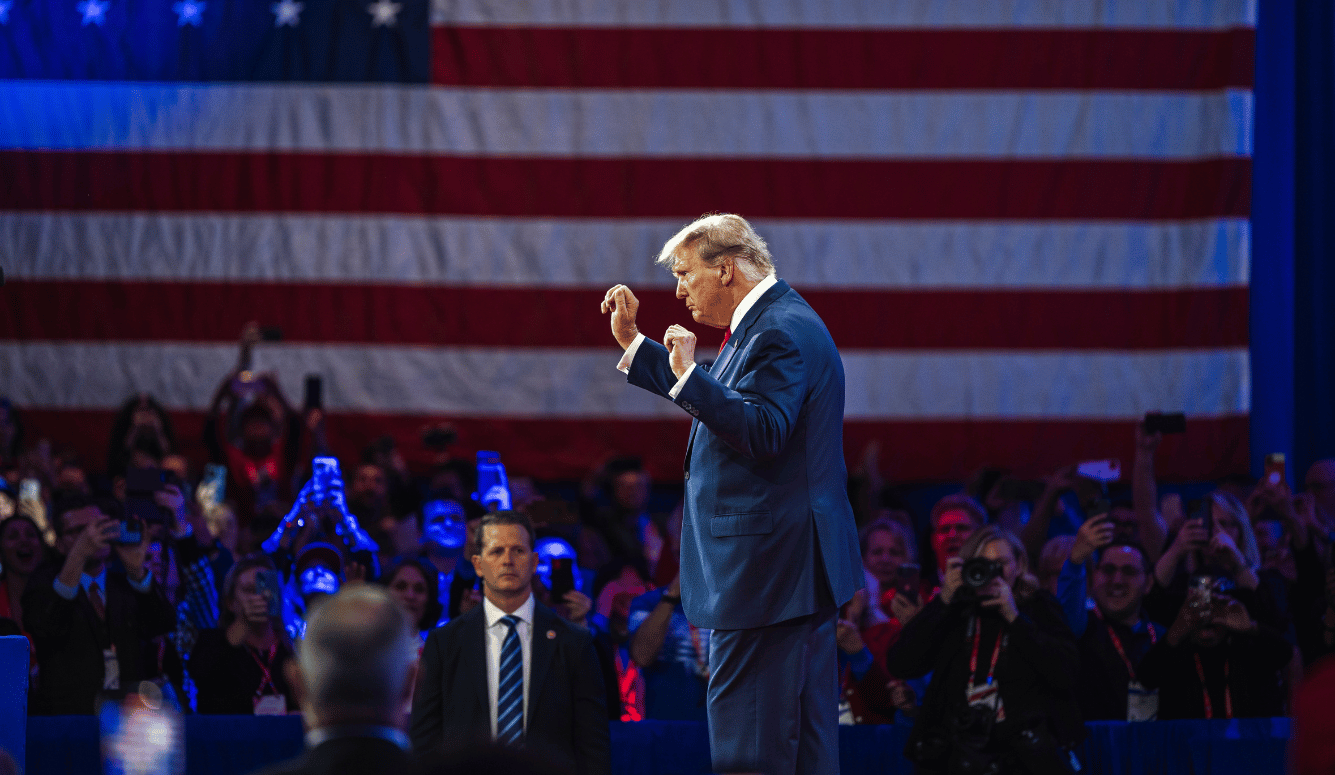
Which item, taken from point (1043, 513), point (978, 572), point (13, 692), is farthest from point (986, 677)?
point (13, 692)

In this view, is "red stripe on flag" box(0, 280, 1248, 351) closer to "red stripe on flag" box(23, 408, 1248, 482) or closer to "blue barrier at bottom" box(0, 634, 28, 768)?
"red stripe on flag" box(23, 408, 1248, 482)

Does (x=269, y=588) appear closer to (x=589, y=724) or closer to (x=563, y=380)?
(x=589, y=724)

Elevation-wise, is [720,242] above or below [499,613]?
above

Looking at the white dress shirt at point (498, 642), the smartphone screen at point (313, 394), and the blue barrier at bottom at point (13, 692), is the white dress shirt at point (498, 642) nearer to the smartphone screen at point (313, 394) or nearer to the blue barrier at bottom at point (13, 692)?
the blue barrier at bottom at point (13, 692)

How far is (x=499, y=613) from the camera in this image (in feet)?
11.2

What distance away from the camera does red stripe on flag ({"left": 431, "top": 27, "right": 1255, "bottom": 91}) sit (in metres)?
7.02

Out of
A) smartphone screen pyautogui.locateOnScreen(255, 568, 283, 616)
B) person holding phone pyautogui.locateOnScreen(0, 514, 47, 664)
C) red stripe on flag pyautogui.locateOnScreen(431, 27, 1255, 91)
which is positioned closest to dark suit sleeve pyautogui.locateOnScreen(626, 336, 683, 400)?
smartphone screen pyautogui.locateOnScreen(255, 568, 283, 616)

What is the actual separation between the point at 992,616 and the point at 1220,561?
41.6 inches

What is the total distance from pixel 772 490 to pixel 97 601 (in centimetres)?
269

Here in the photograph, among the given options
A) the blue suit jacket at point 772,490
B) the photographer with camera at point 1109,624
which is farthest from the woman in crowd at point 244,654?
the photographer with camera at point 1109,624

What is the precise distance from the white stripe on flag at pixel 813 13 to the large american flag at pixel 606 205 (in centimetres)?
2

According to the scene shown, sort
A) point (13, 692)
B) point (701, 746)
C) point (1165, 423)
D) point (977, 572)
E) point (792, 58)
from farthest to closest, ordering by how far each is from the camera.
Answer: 1. point (792, 58)
2. point (1165, 423)
3. point (701, 746)
4. point (977, 572)
5. point (13, 692)

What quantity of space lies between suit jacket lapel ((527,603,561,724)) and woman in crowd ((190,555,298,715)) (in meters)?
1.17

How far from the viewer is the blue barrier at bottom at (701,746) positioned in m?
3.82
